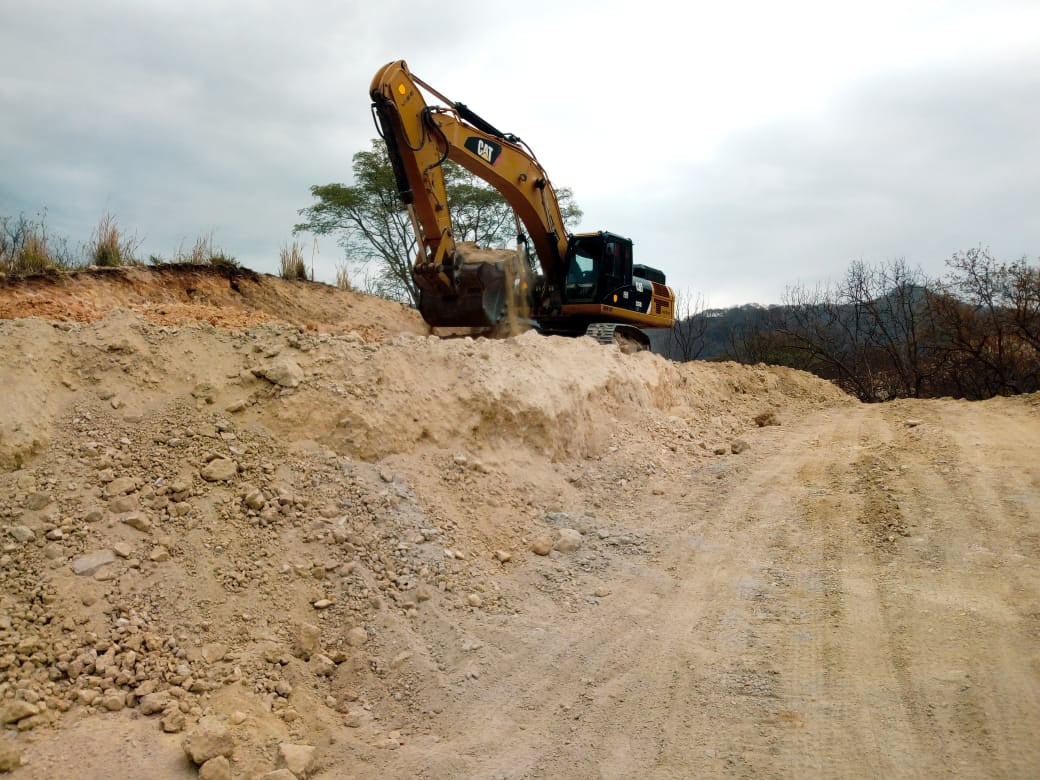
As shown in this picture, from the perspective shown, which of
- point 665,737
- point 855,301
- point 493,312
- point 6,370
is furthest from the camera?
point 855,301

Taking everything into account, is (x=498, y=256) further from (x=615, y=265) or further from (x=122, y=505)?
(x=122, y=505)

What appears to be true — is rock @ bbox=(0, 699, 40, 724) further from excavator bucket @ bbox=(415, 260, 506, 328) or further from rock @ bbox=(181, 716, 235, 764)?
excavator bucket @ bbox=(415, 260, 506, 328)

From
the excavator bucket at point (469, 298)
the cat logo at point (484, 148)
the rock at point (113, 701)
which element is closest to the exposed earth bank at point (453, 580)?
the rock at point (113, 701)

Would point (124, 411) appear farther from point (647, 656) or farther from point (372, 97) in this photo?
point (372, 97)

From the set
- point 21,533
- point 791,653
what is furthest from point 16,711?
point 791,653

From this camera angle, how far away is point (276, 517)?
4.91m

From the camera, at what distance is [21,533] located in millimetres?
4254

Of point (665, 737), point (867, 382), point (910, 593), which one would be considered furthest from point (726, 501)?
point (867, 382)

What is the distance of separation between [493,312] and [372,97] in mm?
3136

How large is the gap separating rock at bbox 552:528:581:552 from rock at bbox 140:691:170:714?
2.87m

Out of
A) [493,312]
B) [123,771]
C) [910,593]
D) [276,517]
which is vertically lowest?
[123,771]

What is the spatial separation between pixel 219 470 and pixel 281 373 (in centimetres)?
112

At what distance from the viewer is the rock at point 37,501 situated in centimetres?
445

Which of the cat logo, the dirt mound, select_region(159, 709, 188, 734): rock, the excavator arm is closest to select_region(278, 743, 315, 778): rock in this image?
select_region(159, 709, 188, 734): rock
